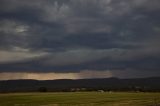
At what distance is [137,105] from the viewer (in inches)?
3472

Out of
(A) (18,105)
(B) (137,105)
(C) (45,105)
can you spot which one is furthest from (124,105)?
(A) (18,105)

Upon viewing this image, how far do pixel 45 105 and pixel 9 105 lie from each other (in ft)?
33.7

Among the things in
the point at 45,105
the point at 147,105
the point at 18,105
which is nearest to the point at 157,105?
the point at 147,105

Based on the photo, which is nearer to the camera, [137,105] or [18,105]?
[137,105]

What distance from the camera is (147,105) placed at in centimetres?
8725

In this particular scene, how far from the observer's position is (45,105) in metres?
94.1

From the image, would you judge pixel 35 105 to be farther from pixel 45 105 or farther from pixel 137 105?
pixel 137 105

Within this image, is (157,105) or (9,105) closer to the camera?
(157,105)

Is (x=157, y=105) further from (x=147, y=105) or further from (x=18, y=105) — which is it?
(x=18, y=105)

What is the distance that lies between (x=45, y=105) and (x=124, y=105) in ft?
66.1

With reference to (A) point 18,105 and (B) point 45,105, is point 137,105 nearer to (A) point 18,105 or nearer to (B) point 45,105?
(B) point 45,105

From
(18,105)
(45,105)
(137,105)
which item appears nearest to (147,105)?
(137,105)

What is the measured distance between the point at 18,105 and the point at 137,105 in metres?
30.8

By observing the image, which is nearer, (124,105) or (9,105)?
(124,105)
